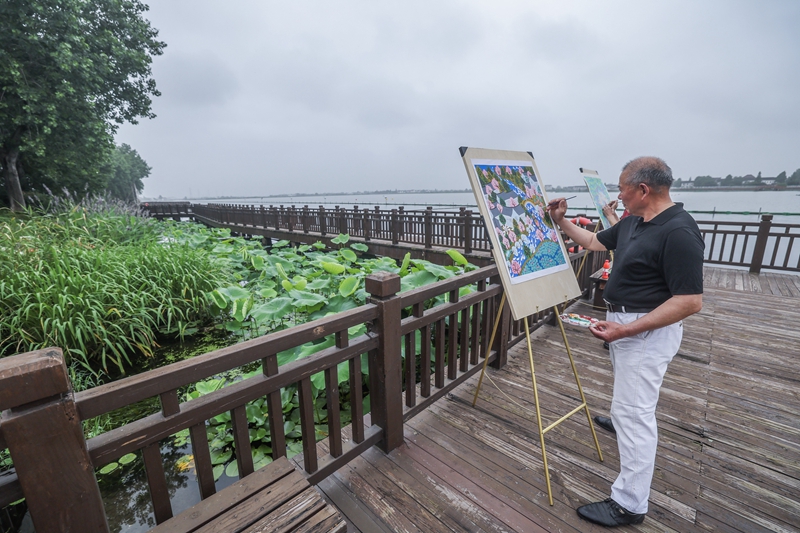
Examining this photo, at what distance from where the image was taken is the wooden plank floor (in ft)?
5.64

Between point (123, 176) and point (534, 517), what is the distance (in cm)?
5829

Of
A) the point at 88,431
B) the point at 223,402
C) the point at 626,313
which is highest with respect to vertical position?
the point at 626,313

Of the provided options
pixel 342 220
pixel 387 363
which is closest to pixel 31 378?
pixel 387 363

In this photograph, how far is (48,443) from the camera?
96 cm

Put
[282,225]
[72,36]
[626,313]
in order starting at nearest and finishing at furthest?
1. [626,313]
2. [72,36]
3. [282,225]

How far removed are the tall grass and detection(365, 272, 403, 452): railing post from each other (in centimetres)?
326

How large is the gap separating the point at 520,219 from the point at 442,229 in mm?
7065

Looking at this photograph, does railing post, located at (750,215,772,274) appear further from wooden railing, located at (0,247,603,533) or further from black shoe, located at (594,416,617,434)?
wooden railing, located at (0,247,603,533)

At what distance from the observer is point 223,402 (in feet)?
4.54

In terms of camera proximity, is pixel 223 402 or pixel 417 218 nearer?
pixel 223 402

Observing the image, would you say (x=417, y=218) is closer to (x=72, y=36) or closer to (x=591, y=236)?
(x=591, y=236)

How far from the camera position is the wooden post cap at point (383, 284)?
183cm

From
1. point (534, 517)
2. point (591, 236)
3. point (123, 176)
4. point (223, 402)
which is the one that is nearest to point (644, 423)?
point (534, 517)

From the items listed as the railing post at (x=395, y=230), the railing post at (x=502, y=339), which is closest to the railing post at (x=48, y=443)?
the railing post at (x=502, y=339)
